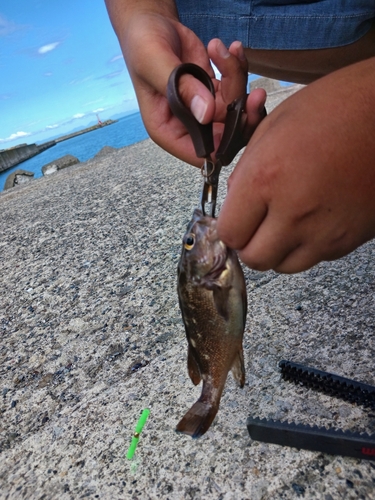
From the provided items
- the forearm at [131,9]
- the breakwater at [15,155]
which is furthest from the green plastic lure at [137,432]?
the breakwater at [15,155]

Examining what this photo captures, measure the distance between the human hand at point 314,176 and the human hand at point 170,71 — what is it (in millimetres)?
285

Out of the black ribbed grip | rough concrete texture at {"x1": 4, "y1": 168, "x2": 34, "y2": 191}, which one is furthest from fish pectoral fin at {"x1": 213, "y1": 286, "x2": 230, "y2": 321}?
rough concrete texture at {"x1": 4, "y1": 168, "x2": 34, "y2": 191}

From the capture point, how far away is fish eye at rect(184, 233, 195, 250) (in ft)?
4.13

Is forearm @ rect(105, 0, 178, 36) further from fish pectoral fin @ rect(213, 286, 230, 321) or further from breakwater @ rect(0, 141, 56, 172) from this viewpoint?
breakwater @ rect(0, 141, 56, 172)

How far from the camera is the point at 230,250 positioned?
119 centimetres

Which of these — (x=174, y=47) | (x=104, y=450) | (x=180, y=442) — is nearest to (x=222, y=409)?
(x=180, y=442)

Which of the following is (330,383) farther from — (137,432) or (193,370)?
(137,432)

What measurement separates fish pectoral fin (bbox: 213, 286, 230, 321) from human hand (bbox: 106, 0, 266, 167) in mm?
480

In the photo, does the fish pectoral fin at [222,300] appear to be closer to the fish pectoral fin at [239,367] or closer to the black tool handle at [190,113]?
the fish pectoral fin at [239,367]

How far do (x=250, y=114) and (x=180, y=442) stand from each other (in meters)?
1.07

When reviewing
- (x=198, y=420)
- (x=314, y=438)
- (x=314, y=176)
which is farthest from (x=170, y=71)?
(x=314, y=438)

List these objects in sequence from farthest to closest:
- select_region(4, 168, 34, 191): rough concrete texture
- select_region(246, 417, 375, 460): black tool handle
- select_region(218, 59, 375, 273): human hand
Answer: select_region(4, 168, 34, 191): rough concrete texture → select_region(246, 417, 375, 460): black tool handle → select_region(218, 59, 375, 273): human hand

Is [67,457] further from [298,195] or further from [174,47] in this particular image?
[174,47]

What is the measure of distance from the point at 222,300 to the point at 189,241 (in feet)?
0.67
